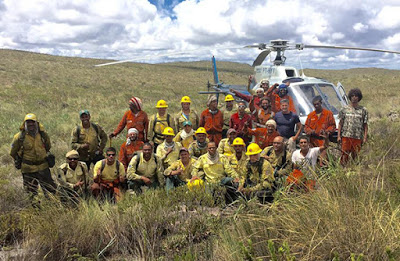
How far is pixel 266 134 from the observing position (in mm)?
5945

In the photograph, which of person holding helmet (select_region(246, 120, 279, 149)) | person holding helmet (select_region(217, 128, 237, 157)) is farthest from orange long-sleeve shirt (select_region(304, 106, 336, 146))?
person holding helmet (select_region(217, 128, 237, 157))

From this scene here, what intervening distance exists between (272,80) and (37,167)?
22.4 ft

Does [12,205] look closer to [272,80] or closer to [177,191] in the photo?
[177,191]

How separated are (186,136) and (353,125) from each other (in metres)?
3.10

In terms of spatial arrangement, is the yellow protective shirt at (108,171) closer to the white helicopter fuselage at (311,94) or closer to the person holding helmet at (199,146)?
the person holding helmet at (199,146)

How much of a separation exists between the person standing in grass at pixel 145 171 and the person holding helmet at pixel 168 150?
314 millimetres

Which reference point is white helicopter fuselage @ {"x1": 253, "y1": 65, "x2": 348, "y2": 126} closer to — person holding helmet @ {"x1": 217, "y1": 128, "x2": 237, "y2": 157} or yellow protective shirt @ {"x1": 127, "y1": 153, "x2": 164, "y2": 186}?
person holding helmet @ {"x1": 217, "y1": 128, "x2": 237, "y2": 157}

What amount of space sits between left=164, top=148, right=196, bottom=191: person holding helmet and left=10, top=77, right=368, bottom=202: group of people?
2 centimetres

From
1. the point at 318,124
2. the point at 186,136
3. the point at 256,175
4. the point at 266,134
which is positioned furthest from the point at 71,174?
the point at 318,124

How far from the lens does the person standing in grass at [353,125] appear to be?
5.27m

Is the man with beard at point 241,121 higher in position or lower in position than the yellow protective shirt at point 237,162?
higher

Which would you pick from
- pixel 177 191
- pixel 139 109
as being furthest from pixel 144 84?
pixel 177 191

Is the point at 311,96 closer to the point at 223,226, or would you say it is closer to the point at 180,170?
the point at 180,170

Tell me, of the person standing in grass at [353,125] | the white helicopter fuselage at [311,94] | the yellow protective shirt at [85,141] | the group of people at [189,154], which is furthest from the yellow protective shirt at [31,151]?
the white helicopter fuselage at [311,94]
